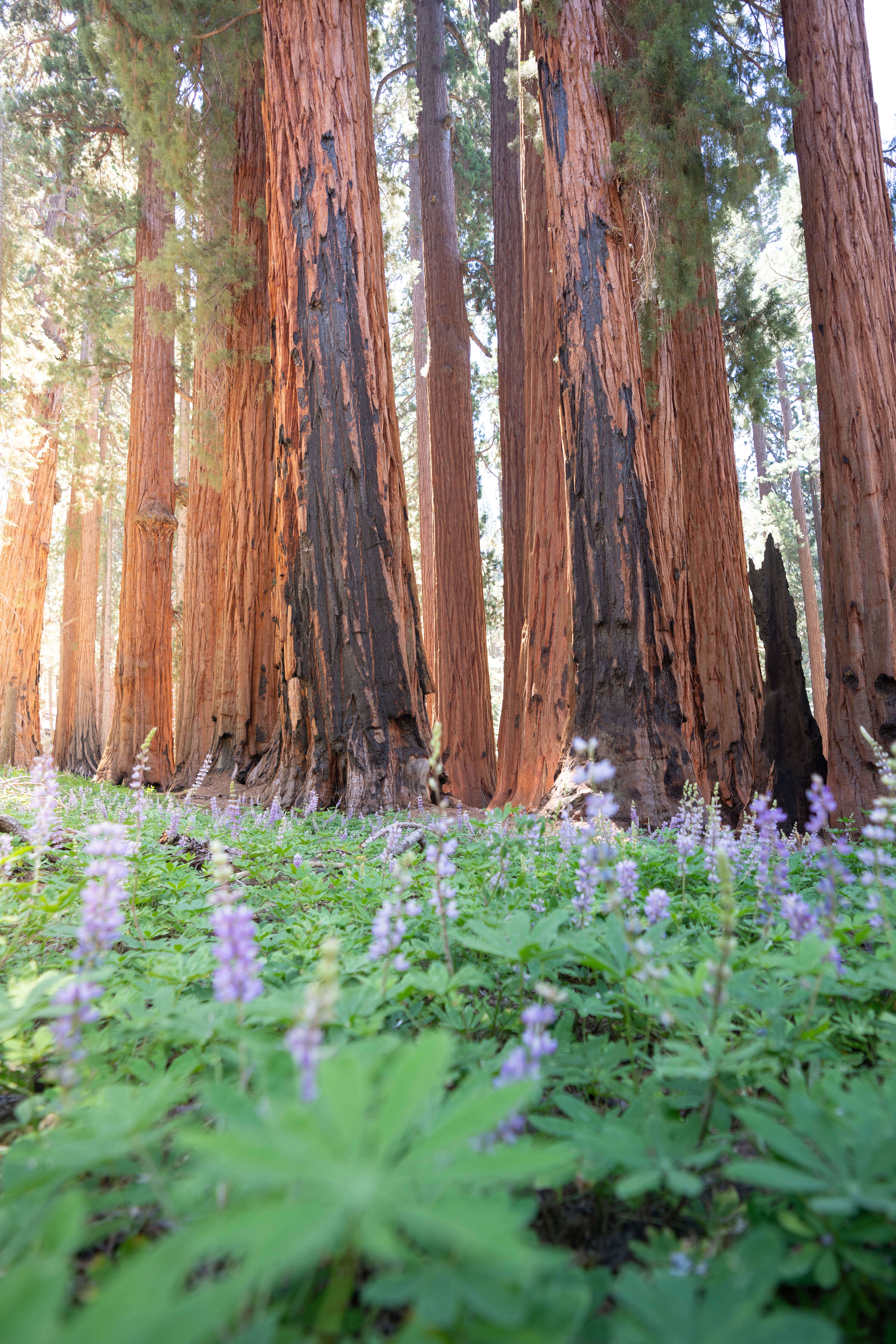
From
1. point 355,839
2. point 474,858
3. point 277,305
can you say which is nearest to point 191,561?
point 277,305

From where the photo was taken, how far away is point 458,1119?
2.27 feet

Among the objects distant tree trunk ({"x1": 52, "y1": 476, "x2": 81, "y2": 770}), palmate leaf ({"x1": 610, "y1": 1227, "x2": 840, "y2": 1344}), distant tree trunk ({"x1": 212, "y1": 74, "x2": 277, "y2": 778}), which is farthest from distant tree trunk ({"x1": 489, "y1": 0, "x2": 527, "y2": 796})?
distant tree trunk ({"x1": 52, "y1": 476, "x2": 81, "y2": 770})

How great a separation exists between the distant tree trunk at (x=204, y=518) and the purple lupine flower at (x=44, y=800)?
6.53 metres

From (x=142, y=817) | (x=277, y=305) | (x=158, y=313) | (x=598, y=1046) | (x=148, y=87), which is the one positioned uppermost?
(x=148, y=87)

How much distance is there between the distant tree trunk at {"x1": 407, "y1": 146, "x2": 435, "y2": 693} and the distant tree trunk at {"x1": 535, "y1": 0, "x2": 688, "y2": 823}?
5.57 m

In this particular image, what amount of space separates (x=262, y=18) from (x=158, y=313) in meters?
3.69

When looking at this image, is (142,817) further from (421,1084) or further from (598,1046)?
(421,1084)

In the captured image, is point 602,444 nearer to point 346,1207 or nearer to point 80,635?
point 346,1207

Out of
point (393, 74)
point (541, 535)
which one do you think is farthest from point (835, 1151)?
point (393, 74)

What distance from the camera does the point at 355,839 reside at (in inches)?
146

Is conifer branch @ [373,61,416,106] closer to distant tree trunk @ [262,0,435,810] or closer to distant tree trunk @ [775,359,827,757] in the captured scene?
distant tree trunk @ [262,0,435,810]

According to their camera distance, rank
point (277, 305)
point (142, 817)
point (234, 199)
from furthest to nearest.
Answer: point (234, 199) < point (277, 305) < point (142, 817)

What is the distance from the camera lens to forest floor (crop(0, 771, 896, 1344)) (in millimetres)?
595

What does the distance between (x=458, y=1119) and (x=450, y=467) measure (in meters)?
10.4
